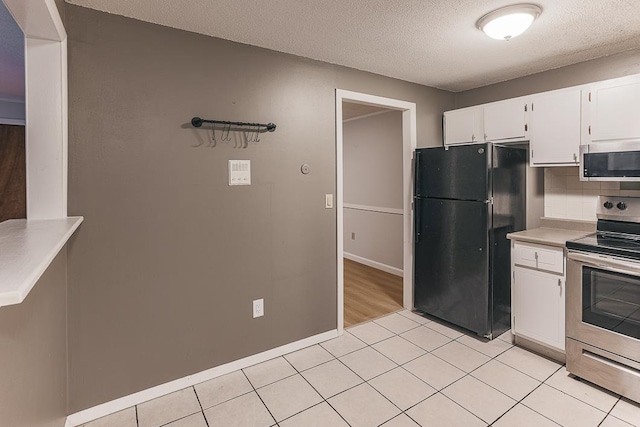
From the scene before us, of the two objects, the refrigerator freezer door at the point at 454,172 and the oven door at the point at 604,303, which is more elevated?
the refrigerator freezer door at the point at 454,172

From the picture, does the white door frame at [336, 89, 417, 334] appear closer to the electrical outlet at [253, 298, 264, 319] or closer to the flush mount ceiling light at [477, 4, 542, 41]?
the electrical outlet at [253, 298, 264, 319]

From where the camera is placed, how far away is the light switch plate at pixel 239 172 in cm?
238

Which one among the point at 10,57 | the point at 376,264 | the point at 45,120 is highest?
the point at 10,57

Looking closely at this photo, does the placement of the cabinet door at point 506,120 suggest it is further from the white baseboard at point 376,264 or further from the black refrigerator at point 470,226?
the white baseboard at point 376,264

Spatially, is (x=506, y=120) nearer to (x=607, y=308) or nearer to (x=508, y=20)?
(x=508, y=20)

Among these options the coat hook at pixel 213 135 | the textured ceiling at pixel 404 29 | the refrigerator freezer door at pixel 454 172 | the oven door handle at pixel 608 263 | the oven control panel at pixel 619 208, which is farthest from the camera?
the refrigerator freezer door at pixel 454 172

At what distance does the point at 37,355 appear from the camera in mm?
1332

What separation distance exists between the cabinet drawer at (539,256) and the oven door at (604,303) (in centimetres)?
11

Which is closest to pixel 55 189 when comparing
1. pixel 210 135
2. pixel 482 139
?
pixel 210 135

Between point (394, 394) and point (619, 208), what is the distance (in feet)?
7.08

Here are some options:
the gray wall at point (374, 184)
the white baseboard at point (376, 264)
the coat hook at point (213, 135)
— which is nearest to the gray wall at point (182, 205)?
the coat hook at point (213, 135)

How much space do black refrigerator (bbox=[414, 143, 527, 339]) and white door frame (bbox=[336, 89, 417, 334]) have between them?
0.16 meters

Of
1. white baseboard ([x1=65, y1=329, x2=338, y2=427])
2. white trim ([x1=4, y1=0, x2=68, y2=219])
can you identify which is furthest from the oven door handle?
white trim ([x1=4, y1=0, x2=68, y2=219])

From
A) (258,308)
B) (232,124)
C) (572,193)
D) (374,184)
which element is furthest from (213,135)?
(374,184)
